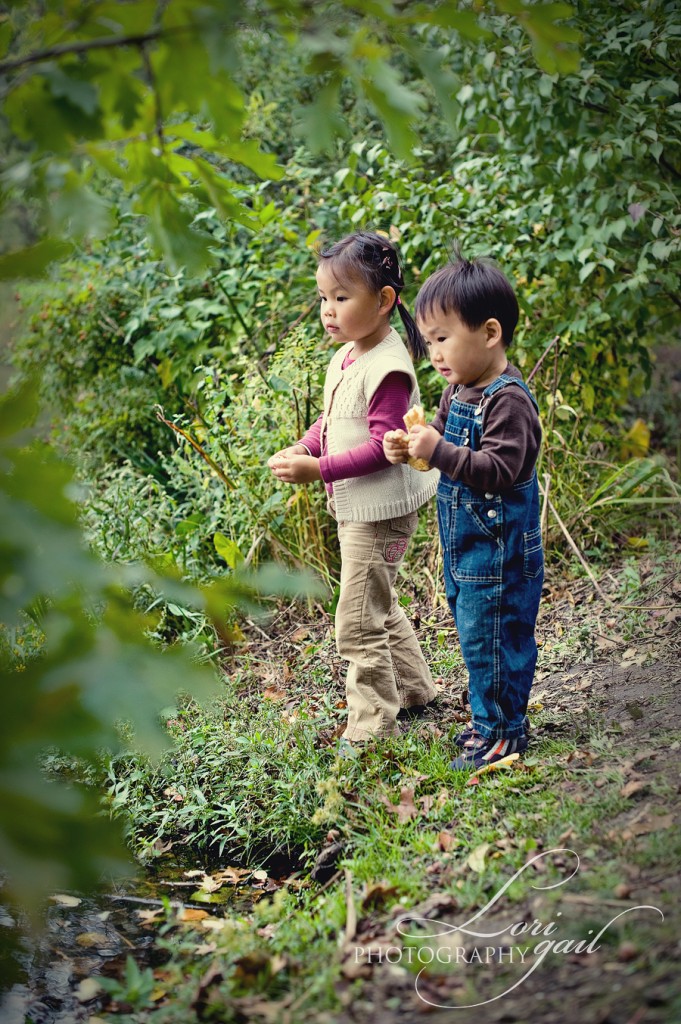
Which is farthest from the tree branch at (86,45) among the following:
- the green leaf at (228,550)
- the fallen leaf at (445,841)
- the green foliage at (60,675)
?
the green leaf at (228,550)

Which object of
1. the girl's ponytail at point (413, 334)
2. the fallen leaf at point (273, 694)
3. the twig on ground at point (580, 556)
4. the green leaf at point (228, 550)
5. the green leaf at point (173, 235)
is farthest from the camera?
the green leaf at point (228, 550)

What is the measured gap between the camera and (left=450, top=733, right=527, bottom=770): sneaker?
275 centimetres

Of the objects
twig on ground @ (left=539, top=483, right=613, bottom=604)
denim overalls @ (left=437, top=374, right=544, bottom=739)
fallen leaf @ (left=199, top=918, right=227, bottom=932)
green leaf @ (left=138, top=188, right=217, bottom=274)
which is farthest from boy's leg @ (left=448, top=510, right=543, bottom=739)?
green leaf @ (left=138, top=188, right=217, bottom=274)

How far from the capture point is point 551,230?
4.49 m

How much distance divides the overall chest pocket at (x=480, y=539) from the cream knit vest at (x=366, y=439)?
0.27 meters

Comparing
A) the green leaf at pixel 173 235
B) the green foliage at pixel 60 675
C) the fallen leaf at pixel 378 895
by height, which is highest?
the green leaf at pixel 173 235

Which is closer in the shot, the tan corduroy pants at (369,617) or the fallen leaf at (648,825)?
the fallen leaf at (648,825)

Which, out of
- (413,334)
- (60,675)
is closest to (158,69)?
(60,675)

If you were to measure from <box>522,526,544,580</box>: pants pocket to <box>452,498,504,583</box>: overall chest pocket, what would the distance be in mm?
73

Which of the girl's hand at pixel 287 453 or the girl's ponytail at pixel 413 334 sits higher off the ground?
the girl's ponytail at pixel 413 334

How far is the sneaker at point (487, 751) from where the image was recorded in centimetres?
275

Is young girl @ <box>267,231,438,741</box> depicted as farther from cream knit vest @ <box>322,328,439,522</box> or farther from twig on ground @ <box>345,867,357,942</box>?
twig on ground @ <box>345,867,357,942</box>

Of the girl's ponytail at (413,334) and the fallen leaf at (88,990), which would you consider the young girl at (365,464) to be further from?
the fallen leaf at (88,990)

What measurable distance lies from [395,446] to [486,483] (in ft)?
0.96
